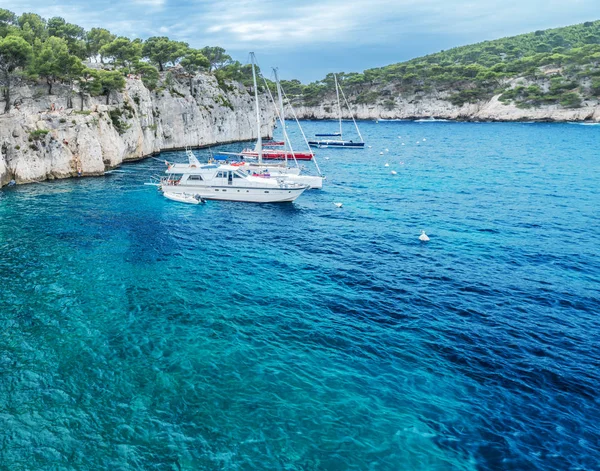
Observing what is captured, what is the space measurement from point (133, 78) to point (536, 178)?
77.9m

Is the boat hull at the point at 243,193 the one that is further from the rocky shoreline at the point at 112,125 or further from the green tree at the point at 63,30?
the green tree at the point at 63,30

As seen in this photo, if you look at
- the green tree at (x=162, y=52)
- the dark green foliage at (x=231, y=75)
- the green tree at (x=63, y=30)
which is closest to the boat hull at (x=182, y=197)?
the green tree at (x=63, y=30)

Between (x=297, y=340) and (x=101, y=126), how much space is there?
186ft

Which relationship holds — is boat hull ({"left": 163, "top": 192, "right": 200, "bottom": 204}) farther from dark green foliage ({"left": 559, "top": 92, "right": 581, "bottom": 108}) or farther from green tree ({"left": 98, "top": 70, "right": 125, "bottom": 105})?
dark green foliage ({"left": 559, "top": 92, "right": 581, "bottom": 108})

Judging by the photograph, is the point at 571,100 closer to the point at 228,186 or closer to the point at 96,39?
the point at 228,186

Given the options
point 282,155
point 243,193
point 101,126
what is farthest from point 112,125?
point 282,155

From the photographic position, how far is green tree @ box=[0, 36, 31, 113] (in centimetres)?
5753

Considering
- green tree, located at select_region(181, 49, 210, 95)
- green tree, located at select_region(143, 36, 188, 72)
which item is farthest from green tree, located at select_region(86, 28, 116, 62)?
green tree, located at select_region(181, 49, 210, 95)

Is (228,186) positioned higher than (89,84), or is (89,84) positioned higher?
(89,84)

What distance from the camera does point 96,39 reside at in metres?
98.4

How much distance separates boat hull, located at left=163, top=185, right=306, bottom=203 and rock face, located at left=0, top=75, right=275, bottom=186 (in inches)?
710

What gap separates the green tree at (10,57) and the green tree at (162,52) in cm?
4602

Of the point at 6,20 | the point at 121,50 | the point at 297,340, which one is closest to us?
the point at 297,340

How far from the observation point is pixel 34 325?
22.7 metres
